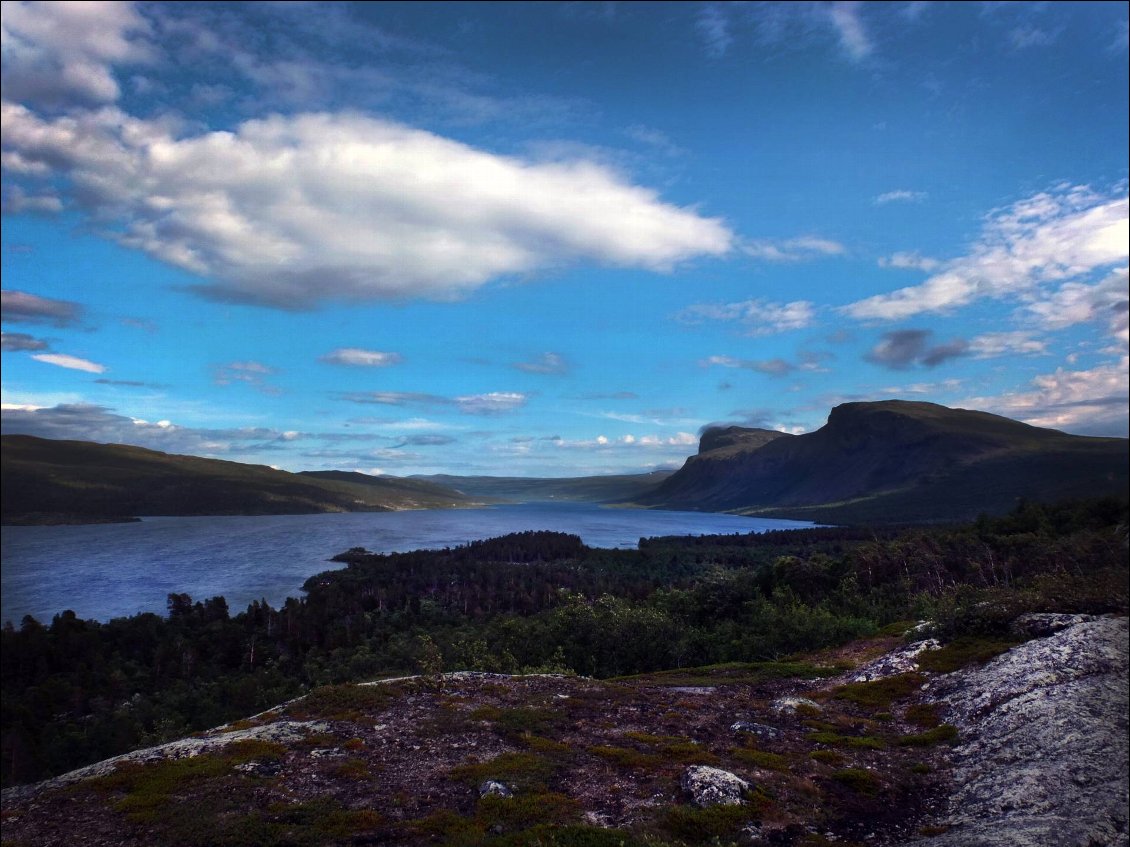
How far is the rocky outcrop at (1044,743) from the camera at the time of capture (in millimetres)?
10281

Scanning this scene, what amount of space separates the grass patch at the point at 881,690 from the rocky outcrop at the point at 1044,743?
753 mm

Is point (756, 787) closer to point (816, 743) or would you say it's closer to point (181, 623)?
point (816, 743)

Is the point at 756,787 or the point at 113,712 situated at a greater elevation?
the point at 756,787

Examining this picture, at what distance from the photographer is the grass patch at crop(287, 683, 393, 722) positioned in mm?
18047

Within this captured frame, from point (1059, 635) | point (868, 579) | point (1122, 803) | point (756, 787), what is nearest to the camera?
point (1122, 803)

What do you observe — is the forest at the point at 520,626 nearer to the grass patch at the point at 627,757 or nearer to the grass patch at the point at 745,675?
the grass patch at the point at 745,675

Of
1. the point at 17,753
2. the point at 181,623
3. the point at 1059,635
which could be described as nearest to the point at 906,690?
the point at 1059,635

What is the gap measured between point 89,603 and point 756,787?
539 feet

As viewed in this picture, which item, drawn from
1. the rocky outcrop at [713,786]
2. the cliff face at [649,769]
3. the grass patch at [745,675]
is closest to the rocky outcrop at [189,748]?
the cliff face at [649,769]

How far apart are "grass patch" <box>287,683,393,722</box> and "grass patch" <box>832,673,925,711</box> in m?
14.3

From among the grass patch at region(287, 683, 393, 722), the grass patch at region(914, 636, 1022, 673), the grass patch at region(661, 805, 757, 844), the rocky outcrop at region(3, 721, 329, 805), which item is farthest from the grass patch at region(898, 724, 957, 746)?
the rocky outcrop at region(3, 721, 329, 805)

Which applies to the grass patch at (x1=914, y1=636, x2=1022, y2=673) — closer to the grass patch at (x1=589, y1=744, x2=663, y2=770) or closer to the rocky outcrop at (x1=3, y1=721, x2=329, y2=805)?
the grass patch at (x1=589, y1=744, x2=663, y2=770)

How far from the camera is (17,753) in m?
56.7

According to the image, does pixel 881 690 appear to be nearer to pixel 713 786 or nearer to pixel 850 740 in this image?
pixel 850 740
